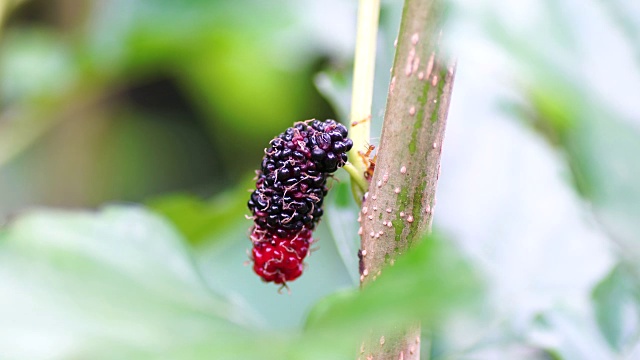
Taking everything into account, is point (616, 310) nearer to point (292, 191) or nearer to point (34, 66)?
point (292, 191)

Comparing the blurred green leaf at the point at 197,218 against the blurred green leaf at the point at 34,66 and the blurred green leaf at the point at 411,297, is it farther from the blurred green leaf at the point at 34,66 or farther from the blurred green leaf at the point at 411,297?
the blurred green leaf at the point at 411,297

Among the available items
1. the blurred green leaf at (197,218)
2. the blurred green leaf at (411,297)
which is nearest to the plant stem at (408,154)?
the blurred green leaf at (411,297)

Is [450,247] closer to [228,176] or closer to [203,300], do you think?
[203,300]

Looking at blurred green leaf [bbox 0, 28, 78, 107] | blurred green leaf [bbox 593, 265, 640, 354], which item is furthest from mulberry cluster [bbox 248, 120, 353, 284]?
blurred green leaf [bbox 0, 28, 78, 107]

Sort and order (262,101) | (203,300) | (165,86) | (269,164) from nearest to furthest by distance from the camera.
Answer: (203,300), (269,164), (262,101), (165,86)

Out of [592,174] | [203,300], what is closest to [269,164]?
[203,300]

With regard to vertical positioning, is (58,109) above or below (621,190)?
above

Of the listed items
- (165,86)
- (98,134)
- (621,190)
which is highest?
(165,86)
